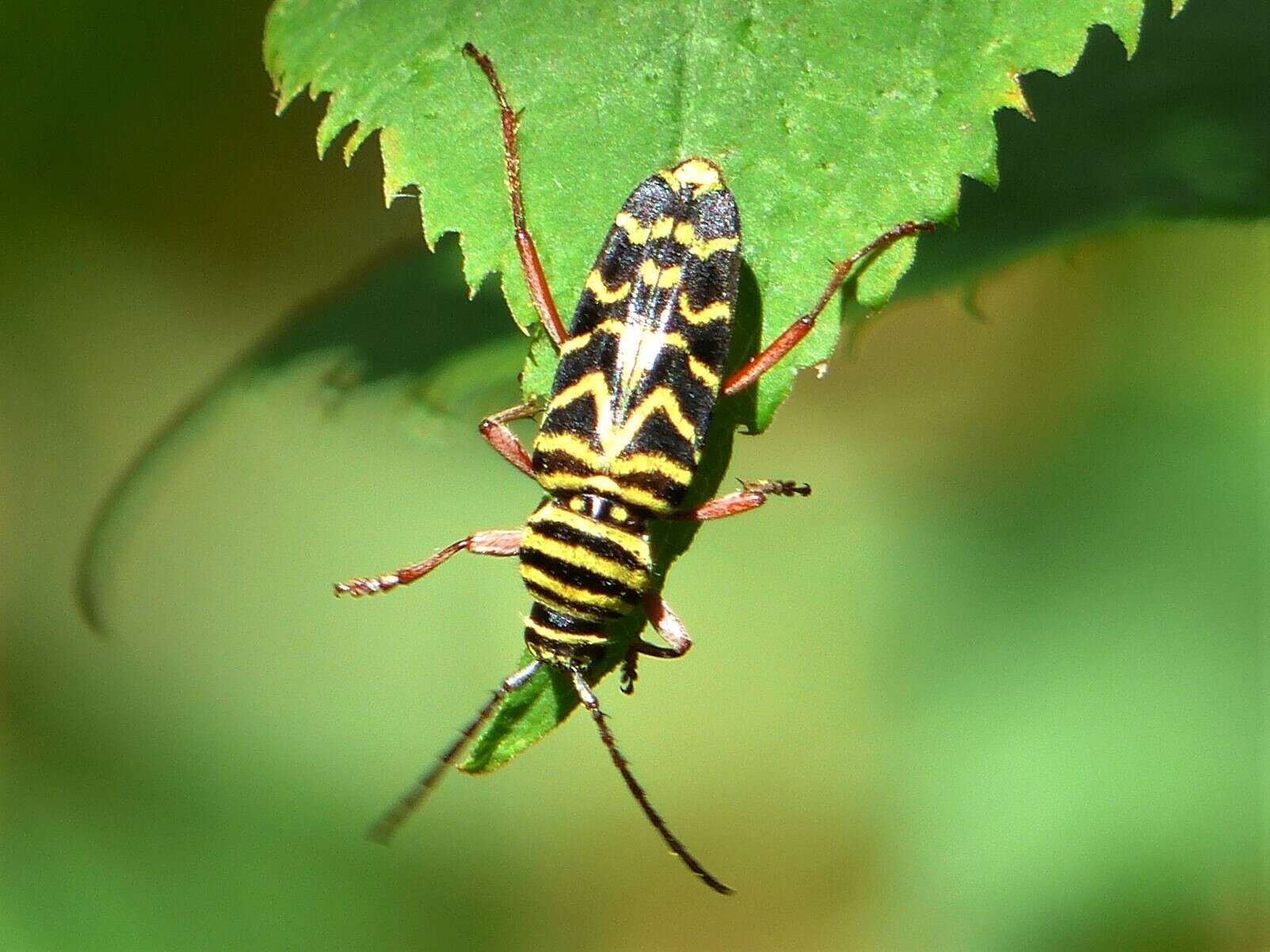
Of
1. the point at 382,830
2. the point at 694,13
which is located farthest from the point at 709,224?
the point at 382,830

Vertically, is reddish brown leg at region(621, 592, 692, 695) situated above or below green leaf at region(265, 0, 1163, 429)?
below

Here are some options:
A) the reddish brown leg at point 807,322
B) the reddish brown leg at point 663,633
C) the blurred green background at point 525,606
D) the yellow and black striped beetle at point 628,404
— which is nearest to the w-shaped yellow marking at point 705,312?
the yellow and black striped beetle at point 628,404

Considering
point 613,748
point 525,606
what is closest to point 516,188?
point 613,748

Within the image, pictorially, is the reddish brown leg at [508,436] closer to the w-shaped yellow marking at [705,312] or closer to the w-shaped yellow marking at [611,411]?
the w-shaped yellow marking at [611,411]

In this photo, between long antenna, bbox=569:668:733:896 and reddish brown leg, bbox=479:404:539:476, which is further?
reddish brown leg, bbox=479:404:539:476

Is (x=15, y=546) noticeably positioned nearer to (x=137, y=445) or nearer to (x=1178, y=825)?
(x=137, y=445)

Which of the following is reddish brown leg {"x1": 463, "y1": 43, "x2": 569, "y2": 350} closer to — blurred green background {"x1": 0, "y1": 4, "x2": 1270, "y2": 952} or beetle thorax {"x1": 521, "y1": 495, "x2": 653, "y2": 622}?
beetle thorax {"x1": 521, "y1": 495, "x2": 653, "y2": 622}

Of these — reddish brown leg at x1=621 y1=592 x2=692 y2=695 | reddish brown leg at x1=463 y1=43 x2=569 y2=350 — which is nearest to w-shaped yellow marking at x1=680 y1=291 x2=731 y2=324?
reddish brown leg at x1=463 y1=43 x2=569 y2=350
